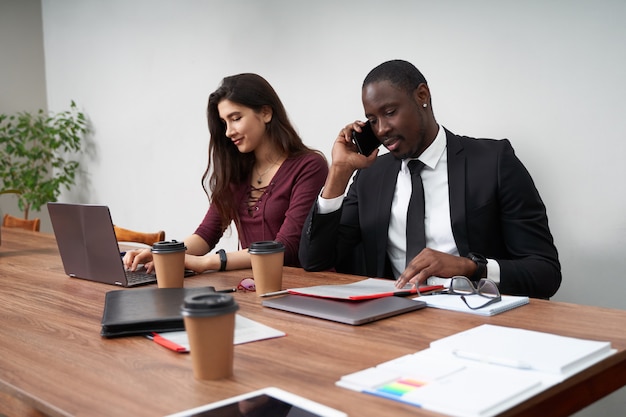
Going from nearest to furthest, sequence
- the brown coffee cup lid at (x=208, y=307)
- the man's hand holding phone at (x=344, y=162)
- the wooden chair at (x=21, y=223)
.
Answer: the brown coffee cup lid at (x=208, y=307) < the man's hand holding phone at (x=344, y=162) < the wooden chair at (x=21, y=223)

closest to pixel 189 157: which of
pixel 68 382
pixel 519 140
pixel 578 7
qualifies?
pixel 519 140

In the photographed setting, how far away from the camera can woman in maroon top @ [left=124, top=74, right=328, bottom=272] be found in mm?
2469

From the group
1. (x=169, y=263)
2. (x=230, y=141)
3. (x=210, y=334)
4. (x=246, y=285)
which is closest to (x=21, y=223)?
(x=230, y=141)

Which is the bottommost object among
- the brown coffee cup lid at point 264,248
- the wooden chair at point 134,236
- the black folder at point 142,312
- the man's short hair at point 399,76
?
the black folder at point 142,312

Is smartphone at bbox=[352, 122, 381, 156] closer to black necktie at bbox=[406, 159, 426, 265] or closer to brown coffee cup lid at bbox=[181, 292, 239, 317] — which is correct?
black necktie at bbox=[406, 159, 426, 265]

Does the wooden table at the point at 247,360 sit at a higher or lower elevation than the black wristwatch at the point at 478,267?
lower

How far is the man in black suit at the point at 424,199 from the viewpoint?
195cm

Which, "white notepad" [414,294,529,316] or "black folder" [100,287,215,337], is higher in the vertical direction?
"black folder" [100,287,215,337]

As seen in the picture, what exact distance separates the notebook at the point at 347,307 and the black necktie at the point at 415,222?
607 mm

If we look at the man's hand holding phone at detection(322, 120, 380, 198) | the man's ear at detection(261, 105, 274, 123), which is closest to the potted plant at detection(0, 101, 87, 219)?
the man's ear at detection(261, 105, 274, 123)

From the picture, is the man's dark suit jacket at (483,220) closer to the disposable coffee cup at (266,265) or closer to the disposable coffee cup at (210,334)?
the disposable coffee cup at (266,265)

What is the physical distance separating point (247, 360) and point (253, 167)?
1.64 metres

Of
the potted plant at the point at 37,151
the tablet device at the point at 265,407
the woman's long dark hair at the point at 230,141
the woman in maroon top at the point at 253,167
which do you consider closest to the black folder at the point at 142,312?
the tablet device at the point at 265,407

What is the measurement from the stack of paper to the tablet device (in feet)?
0.30
